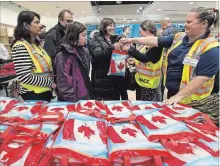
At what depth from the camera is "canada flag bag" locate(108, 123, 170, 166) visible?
672mm

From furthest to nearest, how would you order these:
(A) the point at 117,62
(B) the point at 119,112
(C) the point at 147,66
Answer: (C) the point at 147,66 → (A) the point at 117,62 → (B) the point at 119,112

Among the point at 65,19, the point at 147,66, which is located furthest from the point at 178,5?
the point at 147,66

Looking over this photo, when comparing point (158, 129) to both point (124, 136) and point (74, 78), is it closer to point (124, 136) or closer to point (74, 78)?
point (124, 136)

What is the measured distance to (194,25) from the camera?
1.49 m

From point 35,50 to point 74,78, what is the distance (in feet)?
1.24

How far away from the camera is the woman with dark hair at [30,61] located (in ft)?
5.26

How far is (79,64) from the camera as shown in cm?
178

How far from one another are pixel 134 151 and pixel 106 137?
14cm

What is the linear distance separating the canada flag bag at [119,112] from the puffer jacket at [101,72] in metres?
1.11

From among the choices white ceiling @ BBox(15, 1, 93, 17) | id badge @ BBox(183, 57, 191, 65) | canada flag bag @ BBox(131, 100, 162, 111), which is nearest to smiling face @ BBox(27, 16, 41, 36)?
canada flag bag @ BBox(131, 100, 162, 111)

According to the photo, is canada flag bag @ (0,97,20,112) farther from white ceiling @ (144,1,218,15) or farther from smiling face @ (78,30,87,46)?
white ceiling @ (144,1,218,15)

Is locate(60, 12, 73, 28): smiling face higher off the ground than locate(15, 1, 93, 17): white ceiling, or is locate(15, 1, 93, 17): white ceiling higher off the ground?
locate(15, 1, 93, 17): white ceiling

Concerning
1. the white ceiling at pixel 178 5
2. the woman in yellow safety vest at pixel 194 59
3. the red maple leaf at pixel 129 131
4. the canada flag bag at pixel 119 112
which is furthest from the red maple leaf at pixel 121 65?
the white ceiling at pixel 178 5

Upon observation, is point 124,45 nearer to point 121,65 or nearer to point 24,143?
point 121,65
